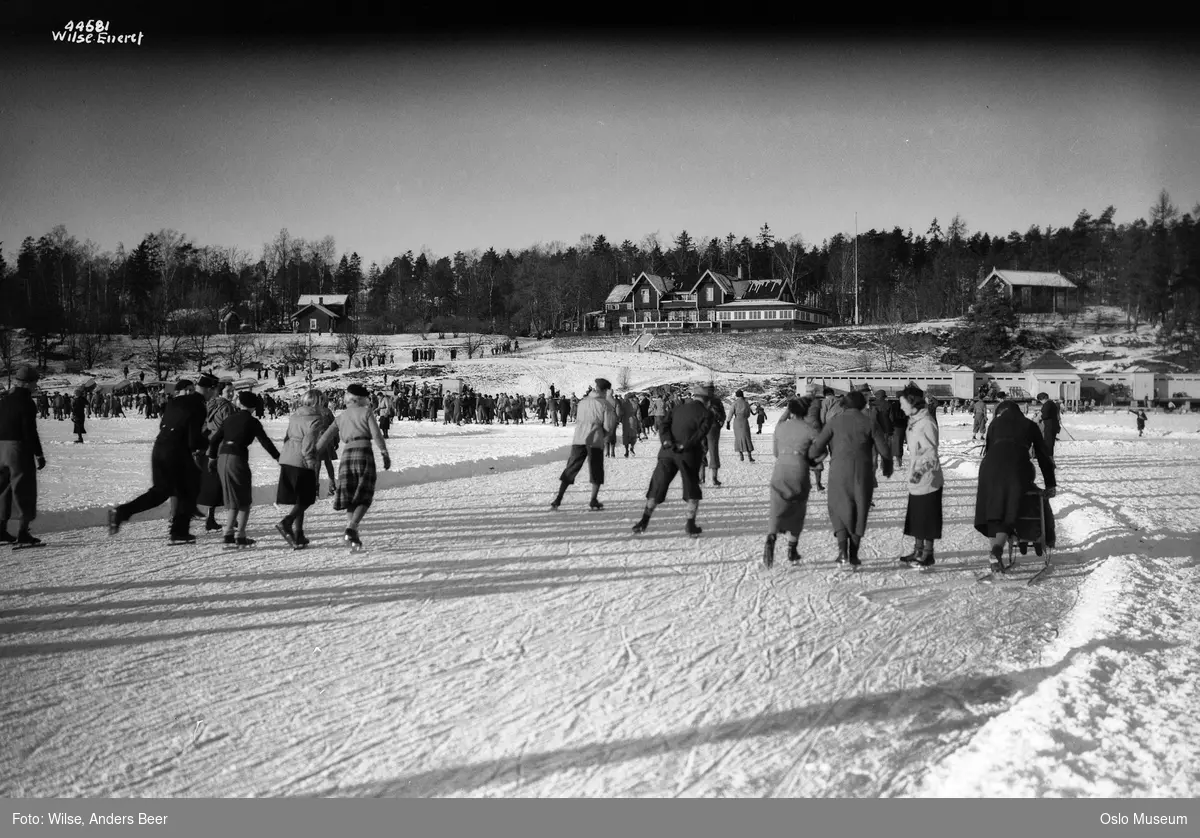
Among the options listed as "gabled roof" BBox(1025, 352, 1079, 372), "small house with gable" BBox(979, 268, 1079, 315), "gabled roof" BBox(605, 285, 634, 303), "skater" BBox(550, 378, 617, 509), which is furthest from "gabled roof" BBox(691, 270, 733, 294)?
"skater" BBox(550, 378, 617, 509)

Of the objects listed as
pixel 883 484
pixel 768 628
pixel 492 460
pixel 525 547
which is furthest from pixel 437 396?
pixel 768 628

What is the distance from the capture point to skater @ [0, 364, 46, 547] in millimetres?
7203

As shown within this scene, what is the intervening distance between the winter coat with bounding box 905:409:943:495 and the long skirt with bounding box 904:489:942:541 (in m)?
0.06

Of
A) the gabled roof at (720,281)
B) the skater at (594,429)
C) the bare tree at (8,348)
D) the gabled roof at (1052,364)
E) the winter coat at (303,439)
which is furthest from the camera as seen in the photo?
the gabled roof at (720,281)

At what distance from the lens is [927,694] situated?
3.98 m

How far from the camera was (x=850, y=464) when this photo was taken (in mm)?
6734

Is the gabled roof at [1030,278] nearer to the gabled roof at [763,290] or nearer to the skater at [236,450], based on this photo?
the gabled roof at [763,290]

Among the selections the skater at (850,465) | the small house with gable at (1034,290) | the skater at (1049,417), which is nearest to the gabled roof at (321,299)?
the skater at (1049,417)

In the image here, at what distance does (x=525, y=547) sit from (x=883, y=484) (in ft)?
26.2

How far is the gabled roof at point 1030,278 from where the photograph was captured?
2635 inches

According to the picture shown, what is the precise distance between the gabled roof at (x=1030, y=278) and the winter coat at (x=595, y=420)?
66119 mm

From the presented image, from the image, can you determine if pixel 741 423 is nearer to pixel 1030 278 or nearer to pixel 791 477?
pixel 791 477

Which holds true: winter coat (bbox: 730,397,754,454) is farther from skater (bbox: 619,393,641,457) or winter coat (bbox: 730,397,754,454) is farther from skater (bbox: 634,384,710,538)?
skater (bbox: 634,384,710,538)

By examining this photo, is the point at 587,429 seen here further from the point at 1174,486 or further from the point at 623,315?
the point at 623,315
